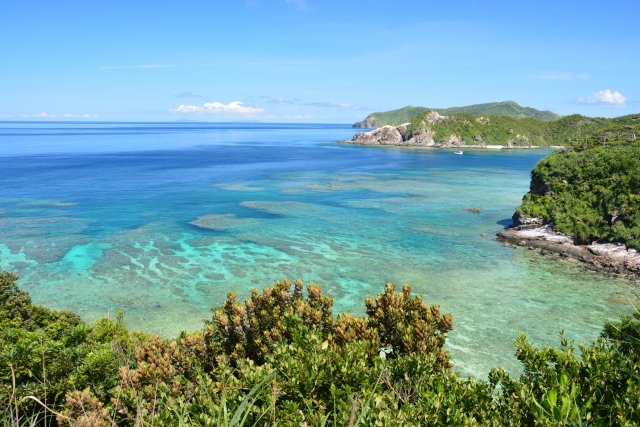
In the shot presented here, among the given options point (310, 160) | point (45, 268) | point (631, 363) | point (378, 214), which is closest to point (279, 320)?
point (631, 363)

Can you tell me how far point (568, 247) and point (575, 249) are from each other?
0.82 meters

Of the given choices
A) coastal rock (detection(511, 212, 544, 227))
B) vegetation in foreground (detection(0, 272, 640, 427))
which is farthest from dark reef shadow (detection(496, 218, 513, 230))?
vegetation in foreground (detection(0, 272, 640, 427))

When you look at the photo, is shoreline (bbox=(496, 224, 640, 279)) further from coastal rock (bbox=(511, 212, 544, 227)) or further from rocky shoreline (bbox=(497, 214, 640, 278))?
coastal rock (bbox=(511, 212, 544, 227))

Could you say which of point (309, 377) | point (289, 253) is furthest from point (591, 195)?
point (309, 377)

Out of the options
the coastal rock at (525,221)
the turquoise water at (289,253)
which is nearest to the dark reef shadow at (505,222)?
the turquoise water at (289,253)

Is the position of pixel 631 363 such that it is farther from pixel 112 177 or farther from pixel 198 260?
pixel 112 177

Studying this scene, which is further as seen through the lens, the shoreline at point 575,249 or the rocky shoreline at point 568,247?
the rocky shoreline at point 568,247

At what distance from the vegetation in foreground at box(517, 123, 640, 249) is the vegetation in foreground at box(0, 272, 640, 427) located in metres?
33.3

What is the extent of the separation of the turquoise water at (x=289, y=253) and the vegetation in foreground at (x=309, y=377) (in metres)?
14.5

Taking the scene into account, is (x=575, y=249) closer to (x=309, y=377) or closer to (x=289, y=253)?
(x=289, y=253)

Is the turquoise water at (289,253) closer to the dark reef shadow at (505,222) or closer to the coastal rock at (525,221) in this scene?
the dark reef shadow at (505,222)

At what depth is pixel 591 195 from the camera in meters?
50.9

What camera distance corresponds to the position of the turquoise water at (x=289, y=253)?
3300 cm

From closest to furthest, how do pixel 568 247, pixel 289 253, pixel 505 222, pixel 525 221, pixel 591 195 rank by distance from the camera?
pixel 289 253 → pixel 568 247 → pixel 591 195 → pixel 525 221 → pixel 505 222
